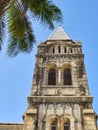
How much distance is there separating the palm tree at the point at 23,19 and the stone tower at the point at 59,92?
8.40m

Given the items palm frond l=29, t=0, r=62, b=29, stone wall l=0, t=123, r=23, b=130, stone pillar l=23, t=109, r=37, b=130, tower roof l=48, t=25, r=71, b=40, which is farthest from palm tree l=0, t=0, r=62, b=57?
tower roof l=48, t=25, r=71, b=40

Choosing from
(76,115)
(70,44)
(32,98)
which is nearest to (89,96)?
(76,115)

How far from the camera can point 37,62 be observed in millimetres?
25156

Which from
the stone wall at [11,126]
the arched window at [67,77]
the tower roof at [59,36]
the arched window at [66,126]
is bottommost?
the arched window at [66,126]

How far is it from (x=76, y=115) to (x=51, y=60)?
7.91 meters

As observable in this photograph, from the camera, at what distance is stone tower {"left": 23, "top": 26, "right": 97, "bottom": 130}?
1878 cm

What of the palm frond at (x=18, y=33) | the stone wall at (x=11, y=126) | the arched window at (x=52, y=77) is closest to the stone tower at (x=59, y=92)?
the arched window at (x=52, y=77)

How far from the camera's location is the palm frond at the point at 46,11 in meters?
10.5

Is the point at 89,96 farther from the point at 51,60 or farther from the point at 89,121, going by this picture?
the point at 51,60

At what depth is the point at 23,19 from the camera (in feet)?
36.6

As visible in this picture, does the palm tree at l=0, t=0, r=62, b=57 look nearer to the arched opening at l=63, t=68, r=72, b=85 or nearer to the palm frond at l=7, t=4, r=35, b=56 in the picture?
the palm frond at l=7, t=4, r=35, b=56

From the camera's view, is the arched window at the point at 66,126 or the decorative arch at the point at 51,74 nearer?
the arched window at the point at 66,126

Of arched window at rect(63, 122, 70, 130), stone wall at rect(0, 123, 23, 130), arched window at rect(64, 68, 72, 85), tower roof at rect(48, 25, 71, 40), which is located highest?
tower roof at rect(48, 25, 71, 40)

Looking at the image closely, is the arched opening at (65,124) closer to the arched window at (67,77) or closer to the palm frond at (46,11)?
the arched window at (67,77)
